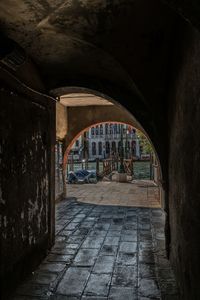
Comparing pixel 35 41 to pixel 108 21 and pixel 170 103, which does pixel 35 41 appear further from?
pixel 170 103

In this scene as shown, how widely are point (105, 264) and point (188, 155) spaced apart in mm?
2406

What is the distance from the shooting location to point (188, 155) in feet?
9.43

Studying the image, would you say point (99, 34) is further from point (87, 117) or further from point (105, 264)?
point (87, 117)

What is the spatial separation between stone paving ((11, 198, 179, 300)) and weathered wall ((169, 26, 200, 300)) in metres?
0.56

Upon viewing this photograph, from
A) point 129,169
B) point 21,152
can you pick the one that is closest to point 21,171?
point 21,152

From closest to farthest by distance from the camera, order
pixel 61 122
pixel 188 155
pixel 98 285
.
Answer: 1. pixel 188 155
2. pixel 98 285
3. pixel 61 122

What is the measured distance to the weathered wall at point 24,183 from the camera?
3.56m

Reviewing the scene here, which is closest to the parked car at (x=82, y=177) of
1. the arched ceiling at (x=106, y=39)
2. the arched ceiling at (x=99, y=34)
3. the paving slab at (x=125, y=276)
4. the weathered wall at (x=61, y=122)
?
the weathered wall at (x=61, y=122)

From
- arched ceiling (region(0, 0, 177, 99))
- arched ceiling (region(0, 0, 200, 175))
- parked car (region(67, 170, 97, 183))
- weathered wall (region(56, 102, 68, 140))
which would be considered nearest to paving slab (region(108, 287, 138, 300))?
arched ceiling (region(0, 0, 200, 175))

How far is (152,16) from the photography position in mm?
3252

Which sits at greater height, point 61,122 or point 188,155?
point 61,122

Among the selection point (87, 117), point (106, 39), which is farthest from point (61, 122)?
point (106, 39)

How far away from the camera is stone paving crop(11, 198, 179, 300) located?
3.65m

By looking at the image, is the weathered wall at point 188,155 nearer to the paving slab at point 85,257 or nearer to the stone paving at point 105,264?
the stone paving at point 105,264
